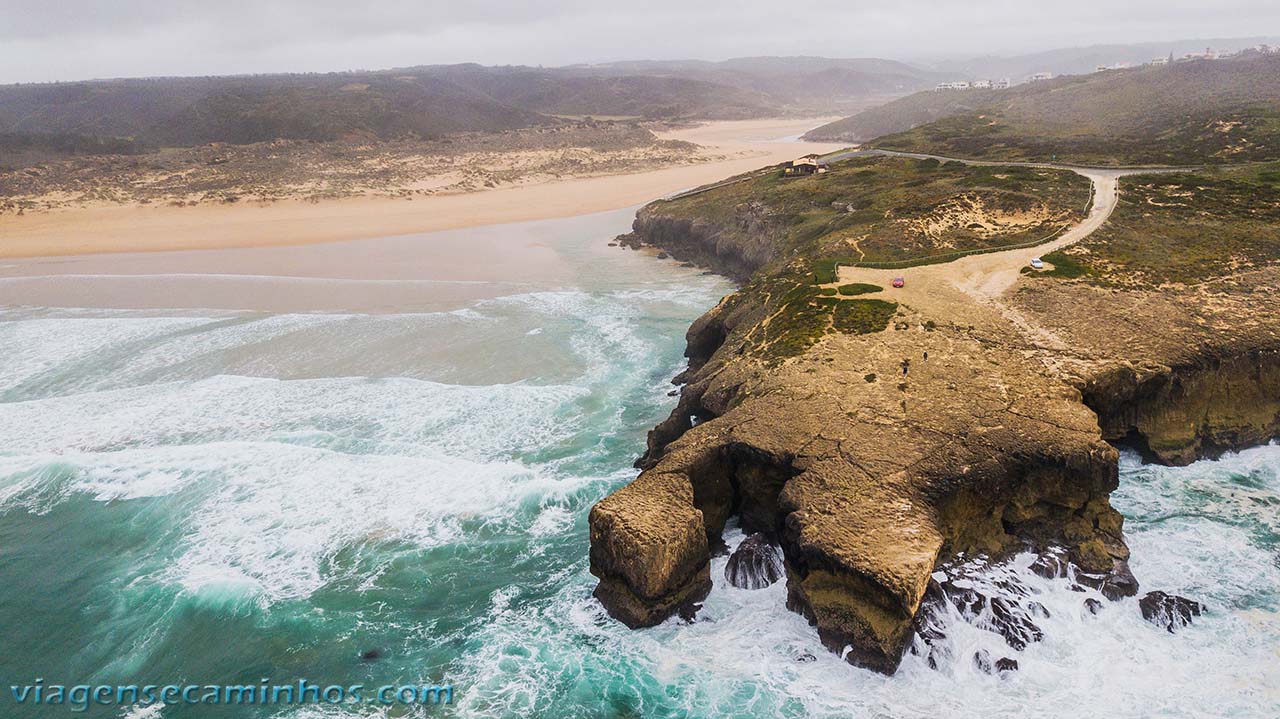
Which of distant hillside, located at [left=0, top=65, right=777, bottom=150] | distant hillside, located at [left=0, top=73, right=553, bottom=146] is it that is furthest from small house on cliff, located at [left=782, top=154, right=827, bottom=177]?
distant hillside, located at [left=0, top=73, right=553, bottom=146]

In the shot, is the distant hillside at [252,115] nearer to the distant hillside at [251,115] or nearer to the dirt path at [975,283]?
the distant hillside at [251,115]

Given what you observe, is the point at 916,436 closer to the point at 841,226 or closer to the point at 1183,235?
the point at 1183,235

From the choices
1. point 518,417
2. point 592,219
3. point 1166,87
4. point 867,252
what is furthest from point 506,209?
point 1166,87

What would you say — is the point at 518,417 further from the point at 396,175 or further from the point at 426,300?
the point at 396,175

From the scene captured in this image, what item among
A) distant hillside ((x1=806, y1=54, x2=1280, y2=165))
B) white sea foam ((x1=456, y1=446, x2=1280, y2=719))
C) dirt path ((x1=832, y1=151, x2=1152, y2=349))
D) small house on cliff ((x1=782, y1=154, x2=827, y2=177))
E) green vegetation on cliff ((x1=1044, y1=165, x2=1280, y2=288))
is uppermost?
distant hillside ((x1=806, y1=54, x2=1280, y2=165))

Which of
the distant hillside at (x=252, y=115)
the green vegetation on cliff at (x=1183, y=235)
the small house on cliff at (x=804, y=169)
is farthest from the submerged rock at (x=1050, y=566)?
the distant hillside at (x=252, y=115)

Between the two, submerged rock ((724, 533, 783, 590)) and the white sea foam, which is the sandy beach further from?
the white sea foam
